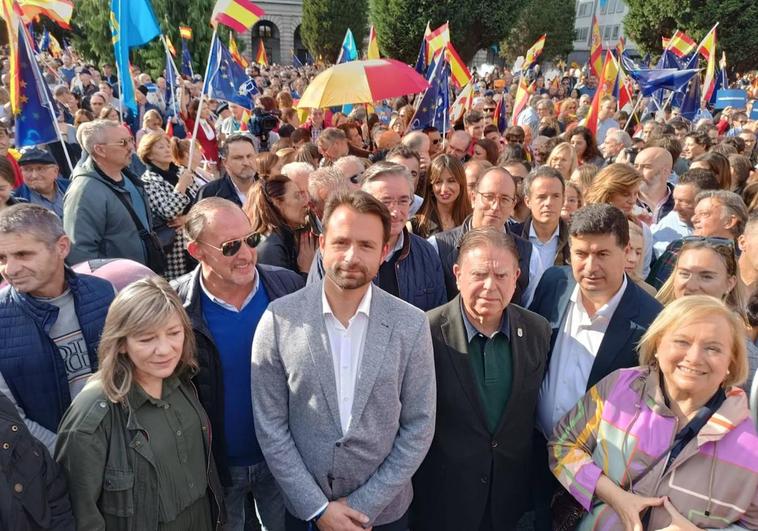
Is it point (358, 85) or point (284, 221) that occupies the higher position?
point (358, 85)

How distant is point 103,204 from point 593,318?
331 centimetres

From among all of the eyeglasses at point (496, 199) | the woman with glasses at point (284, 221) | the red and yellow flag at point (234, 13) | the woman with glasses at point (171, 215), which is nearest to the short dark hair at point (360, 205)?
the woman with glasses at point (284, 221)

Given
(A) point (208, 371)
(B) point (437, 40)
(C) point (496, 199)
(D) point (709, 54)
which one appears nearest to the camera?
(A) point (208, 371)

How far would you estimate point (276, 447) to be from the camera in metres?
2.40

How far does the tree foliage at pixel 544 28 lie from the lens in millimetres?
38938

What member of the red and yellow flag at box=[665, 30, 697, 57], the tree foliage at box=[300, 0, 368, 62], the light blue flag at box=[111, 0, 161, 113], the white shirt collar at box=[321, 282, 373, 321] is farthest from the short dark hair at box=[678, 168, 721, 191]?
the tree foliage at box=[300, 0, 368, 62]

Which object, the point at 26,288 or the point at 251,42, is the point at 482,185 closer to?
the point at 26,288

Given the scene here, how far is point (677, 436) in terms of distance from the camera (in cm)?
224

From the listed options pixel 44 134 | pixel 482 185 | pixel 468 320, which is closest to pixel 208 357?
pixel 468 320

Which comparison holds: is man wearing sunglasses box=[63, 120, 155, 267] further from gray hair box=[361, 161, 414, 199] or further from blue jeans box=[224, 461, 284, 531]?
blue jeans box=[224, 461, 284, 531]

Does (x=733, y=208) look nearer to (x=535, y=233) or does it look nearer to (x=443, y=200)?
(x=535, y=233)

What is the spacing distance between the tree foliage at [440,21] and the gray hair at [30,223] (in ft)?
88.1

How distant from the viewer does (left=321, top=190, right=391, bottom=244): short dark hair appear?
2.33 m

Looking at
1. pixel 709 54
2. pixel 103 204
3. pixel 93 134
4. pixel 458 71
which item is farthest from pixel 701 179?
pixel 709 54
